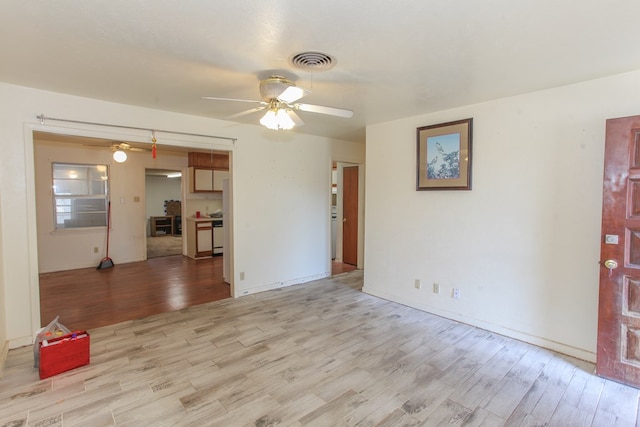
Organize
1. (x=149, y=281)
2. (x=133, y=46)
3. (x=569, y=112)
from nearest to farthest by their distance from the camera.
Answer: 1. (x=133, y=46)
2. (x=569, y=112)
3. (x=149, y=281)

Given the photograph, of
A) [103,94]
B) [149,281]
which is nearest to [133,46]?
[103,94]

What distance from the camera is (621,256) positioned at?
94.1 inches

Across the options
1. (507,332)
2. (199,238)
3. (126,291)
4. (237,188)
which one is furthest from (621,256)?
(199,238)

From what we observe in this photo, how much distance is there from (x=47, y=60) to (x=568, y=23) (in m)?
3.48

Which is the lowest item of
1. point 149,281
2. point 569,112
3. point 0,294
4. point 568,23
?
point 149,281

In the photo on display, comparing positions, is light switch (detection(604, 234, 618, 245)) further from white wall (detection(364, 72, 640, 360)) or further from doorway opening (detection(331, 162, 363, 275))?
doorway opening (detection(331, 162, 363, 275))

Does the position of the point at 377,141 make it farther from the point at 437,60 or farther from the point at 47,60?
the point at 47,60

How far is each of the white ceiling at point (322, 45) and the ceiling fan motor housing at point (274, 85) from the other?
0.08 meters

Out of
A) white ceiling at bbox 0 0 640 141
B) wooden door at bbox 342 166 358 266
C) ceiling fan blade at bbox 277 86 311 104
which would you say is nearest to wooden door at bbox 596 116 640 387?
white ceiling at bbox 0 0 640 141

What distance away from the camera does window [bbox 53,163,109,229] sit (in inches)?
235

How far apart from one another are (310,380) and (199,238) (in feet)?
18.0

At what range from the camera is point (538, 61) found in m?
2.31

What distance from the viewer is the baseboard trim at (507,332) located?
2760mm

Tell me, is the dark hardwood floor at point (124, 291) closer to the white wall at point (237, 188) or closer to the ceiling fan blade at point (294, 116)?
the white wall at point (237, 188)
